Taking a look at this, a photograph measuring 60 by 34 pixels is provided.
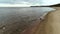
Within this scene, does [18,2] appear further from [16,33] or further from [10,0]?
[16,33]

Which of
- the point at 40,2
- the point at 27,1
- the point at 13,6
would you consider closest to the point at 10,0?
the point at 13,6

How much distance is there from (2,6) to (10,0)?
224mm

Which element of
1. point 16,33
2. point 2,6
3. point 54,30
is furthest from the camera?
point 2,6

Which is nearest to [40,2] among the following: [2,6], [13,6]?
[13,6]

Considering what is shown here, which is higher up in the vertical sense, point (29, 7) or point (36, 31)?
point (36, 31)

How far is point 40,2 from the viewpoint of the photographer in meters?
3.53

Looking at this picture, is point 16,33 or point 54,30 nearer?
point 16,33

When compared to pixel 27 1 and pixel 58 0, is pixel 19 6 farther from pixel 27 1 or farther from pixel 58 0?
pixel 58 0

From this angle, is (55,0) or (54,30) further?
(55,0)

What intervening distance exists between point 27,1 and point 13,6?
1.14 feet

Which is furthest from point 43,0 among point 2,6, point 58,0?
point 2,6

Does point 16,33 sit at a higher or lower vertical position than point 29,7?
higher

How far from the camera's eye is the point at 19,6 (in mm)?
3486

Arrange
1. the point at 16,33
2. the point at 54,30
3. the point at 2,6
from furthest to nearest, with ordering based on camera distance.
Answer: the point at 2,6 < the point at 54,30 < the point at 16,33
